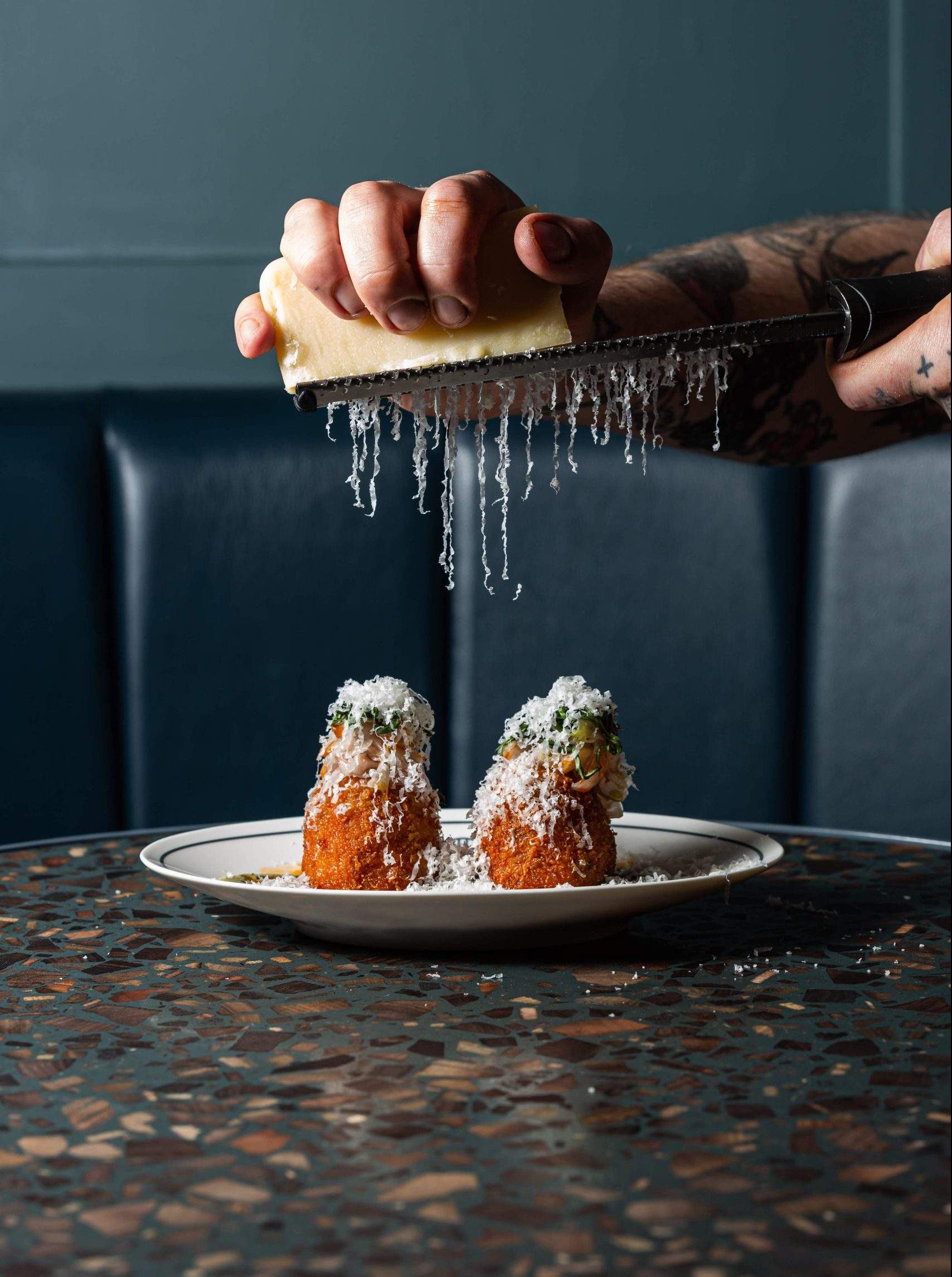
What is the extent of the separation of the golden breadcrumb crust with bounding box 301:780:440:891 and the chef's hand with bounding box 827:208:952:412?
38 centimetres

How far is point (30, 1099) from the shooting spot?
1.84 feet

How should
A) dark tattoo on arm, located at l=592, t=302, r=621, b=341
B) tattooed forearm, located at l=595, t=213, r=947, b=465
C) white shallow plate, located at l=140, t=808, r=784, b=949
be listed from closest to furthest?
white shallow plate, located at l=140, t=808, r=784, b=949
dark tattoo on arm, located at l=592, t=302, r=621, b=341
tattooed forearm, located at l=595, t=213, r=947, b=465

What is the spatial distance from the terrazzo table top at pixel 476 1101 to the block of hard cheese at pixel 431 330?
1.17 feet

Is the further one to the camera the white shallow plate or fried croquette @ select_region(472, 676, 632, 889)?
fried croquette @ select_region(472, 676, 632, 889)

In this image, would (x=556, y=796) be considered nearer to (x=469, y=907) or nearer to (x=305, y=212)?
(x=469, y=907)

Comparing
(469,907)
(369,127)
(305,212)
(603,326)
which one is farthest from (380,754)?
(369,127)

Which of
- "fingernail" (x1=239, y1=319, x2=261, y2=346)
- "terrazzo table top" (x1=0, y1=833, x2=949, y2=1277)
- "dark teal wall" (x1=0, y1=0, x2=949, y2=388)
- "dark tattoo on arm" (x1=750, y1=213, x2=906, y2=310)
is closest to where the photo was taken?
"terrazzo table top" (x1=0, y1=833, x2=949, y2=1277)

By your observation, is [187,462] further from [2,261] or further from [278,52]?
[278,52]

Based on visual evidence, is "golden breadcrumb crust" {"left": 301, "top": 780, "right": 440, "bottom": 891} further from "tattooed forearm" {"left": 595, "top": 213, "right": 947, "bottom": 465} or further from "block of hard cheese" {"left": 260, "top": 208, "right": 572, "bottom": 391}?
"tattooed forearm" {"left": 595, "top": 213, "right": 947, "bottom": 465}

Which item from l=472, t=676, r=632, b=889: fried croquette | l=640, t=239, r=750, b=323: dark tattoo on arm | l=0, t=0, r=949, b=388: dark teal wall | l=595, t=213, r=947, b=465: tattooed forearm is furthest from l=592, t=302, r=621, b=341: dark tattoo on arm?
l=0, t=0, r=949, b=388: dark teal wall

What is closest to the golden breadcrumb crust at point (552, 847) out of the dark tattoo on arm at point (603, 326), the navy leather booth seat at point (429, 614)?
the dark tattoo on arm at point (603, 326)

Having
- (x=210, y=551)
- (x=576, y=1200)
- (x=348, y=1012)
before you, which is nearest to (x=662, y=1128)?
(x=576, y=1200)

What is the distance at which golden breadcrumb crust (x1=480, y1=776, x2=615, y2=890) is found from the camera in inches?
32.2

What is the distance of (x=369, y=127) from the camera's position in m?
2.08
